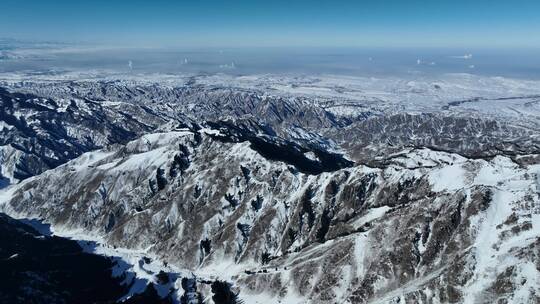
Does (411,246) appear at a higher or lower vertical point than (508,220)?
lower

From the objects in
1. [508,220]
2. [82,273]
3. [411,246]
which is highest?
[508,220]

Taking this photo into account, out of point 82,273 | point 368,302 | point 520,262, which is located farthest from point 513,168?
point 82,273

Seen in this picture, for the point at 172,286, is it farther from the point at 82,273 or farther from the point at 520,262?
the point at 520,262

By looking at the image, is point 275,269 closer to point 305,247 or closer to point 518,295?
point 305,247

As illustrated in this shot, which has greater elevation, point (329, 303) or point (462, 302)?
point (462, 302)

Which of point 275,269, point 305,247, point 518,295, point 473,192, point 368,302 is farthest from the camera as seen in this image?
point 305,247

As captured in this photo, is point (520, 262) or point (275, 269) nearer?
point (520, 262)

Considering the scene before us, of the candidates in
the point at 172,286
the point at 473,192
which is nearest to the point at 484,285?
the point at 473,192

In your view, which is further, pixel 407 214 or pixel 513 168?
pixel 513 168

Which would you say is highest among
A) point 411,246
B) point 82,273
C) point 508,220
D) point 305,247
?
point 508,220

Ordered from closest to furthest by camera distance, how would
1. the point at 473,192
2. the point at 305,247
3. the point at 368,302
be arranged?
the point at 368,302, the point at 473,192, the point at 305,247
